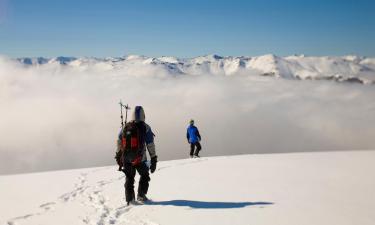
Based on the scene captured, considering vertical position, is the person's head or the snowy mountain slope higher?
the person's head

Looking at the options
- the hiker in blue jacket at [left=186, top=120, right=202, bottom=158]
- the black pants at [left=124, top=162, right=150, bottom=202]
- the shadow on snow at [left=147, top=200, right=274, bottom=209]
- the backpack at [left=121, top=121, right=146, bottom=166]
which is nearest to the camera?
the shadow on snow at [left=147, top=200, right=274, bottom=209]

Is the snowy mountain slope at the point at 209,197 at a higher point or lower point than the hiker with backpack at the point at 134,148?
lower

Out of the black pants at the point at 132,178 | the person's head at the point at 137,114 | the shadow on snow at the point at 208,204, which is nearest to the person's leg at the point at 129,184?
the black pants at the point at 132,178

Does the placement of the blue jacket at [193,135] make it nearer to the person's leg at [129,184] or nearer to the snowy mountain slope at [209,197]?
the snowy mountain slope at [209,197]

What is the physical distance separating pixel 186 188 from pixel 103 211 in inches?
135

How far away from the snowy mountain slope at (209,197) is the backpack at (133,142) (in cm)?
118

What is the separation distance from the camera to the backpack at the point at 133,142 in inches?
372

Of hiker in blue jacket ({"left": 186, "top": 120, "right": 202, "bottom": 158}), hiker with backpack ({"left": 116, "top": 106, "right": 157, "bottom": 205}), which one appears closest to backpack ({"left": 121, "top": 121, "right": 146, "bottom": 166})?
hiker with backpack ({"left": 116, "top": 106, "right": 157, "bottom": 205})

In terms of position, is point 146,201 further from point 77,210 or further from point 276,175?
point 276,175

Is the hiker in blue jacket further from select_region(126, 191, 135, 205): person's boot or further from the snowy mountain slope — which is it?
select_region(126, 191, 135, 205): person's boot

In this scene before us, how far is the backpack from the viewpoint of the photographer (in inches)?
372

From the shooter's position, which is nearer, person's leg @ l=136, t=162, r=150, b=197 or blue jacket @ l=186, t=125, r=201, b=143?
person's leg @ l=136, t=162, r=150, b=197

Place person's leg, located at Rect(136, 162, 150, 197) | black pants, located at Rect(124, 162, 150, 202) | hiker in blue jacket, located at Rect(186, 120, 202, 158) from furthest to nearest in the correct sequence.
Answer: hiker in blue jacket, located at Rect(186, 120, 202, 158), person's leg, located at Rect(136, 162, 150, 197), black pants, located at Rect(124, 162, 150, 202)

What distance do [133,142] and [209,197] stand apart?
2501mm
